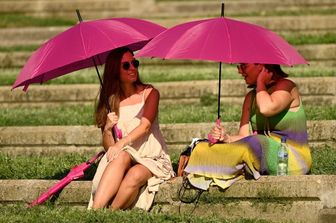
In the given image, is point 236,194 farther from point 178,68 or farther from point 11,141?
point 178,68

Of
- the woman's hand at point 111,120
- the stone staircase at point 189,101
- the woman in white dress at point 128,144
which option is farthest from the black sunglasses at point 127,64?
the stone staircase at point 189,101

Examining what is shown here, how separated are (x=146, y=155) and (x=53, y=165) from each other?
132 cm

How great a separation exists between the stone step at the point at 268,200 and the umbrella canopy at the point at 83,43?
110 centimetres

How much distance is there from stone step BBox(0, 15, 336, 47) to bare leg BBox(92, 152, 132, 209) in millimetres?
6058

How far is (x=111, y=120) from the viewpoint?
24.0 ft

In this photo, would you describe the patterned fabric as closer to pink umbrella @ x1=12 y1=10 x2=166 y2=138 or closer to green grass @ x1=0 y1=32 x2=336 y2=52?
pink umbrella @ x1=12 y1=10 x2=166 y2=138

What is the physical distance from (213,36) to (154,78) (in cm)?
404

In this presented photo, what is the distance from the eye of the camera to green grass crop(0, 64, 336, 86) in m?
10.6

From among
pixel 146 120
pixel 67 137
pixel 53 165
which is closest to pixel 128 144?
pixel 146 120

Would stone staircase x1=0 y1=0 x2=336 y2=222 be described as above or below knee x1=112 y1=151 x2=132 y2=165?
below

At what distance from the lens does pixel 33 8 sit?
16016 millimetres

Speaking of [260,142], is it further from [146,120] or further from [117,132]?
[117,132]

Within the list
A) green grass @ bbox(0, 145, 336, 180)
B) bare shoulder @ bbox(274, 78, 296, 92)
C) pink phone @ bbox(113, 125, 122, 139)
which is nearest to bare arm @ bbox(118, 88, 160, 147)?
pink phone @ bbox(113, 125, 122, 139)

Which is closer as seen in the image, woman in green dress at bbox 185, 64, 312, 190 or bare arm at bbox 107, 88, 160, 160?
woman in green dress at bbox 185, 64, 312, 190
